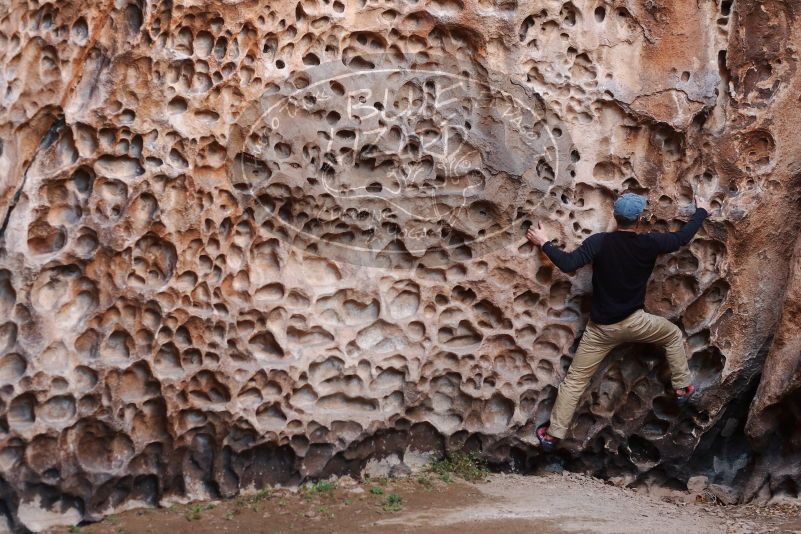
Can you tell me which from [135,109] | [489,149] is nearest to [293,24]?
[135,109]

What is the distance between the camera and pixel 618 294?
4.75 m

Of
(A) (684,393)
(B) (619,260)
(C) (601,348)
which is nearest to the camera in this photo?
(B) (619,260)

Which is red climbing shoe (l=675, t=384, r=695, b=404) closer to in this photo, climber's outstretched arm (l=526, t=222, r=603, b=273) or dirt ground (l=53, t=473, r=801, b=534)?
dirt ground (l=53, t=473, r=801, b=534)

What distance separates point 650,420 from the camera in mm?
5191

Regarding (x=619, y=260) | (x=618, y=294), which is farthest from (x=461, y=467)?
(x=619, y=260)

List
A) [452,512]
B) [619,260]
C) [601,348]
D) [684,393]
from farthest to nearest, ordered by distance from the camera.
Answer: [684,393]
[601,348]
[619,260]
[452,512]

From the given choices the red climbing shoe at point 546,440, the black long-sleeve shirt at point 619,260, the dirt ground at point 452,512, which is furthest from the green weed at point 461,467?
the black long-sleeve shirt at point 619,260

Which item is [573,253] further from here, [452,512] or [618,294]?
[452,512]

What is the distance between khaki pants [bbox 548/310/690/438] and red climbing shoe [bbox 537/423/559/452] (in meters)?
0.03

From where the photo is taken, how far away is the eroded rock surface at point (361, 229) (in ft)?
14.0

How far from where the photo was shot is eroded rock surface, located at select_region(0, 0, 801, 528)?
168 inches

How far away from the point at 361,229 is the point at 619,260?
1.25 m

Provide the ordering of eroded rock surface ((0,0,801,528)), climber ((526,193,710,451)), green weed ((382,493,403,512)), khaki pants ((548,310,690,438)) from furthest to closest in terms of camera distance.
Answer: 1. khaki pants ((548,310,690,438))
2. climber ((526,193,710,451))
3. green weed ((382,493,403,512))
4. eroded rock surface ((0,0,801,528))

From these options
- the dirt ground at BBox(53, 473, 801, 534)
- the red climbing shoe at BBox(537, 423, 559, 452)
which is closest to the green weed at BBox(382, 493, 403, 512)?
the dirt ground at BBox(53, 473, 801, 534)
